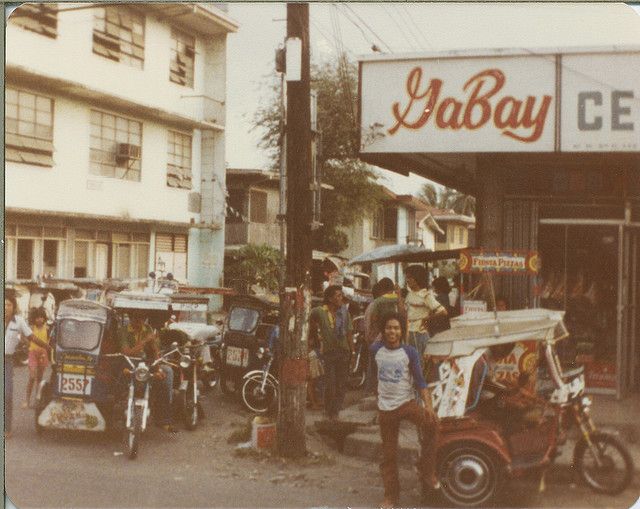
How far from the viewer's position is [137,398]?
7199 millimetres

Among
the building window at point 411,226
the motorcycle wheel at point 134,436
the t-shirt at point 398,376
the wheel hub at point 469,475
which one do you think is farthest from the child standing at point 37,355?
the building window at point 411,226

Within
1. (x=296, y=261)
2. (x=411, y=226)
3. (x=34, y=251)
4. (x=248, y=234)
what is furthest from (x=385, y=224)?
(x=34, y=251)

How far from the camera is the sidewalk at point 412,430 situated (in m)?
6.23

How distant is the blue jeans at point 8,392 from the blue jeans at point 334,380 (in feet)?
10.00

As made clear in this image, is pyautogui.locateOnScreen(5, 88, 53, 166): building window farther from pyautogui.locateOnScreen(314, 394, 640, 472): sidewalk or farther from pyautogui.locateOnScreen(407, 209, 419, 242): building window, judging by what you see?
pyautogui.locateOnScreen(407, 209, 419, 242): building window

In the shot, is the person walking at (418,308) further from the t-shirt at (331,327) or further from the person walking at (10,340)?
the person walking at (10,340)

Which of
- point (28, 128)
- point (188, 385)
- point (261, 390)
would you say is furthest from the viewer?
point (261, 390)

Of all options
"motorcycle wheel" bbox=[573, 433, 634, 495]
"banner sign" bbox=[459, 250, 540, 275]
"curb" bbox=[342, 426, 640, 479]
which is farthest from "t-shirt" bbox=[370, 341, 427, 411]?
"banner sign" bbox=[459, 250, 540, 275]

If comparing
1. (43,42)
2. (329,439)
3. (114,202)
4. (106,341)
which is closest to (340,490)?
(329,439)

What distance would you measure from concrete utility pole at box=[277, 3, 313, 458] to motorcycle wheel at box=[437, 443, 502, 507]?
1.68 m

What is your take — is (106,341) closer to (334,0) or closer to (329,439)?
(329,439)

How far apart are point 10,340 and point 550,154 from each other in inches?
207

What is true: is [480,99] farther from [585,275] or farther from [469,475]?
[469,475]

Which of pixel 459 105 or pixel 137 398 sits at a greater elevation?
pixel 459 105
